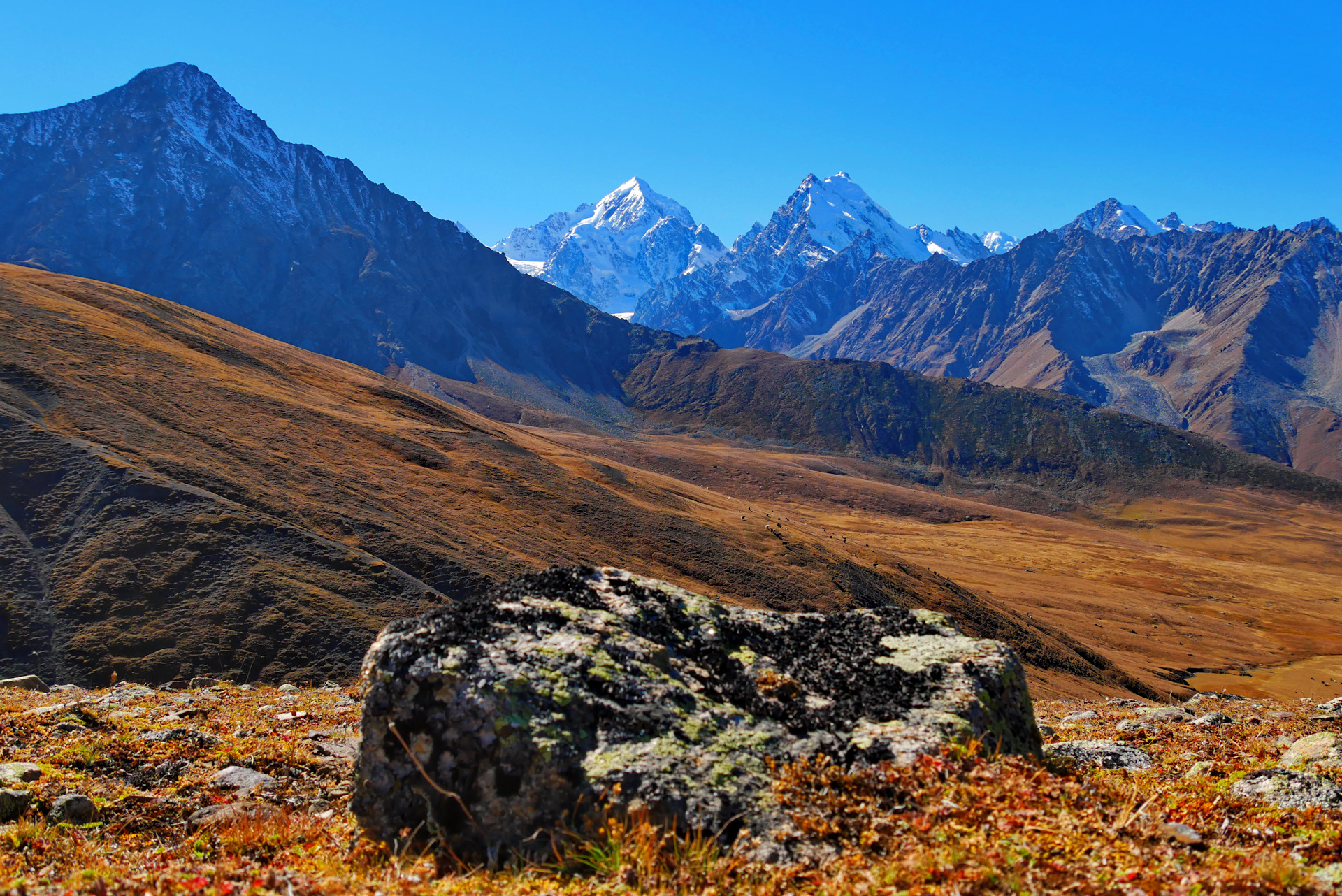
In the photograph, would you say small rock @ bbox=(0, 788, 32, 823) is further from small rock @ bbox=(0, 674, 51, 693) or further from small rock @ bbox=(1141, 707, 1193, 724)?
small rock @ bbox=(1141, 707, 1193, 724)

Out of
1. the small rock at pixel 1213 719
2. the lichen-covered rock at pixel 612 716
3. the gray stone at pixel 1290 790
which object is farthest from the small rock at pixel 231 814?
the small rock at pixel 1213 719

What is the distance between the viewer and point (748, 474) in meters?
150

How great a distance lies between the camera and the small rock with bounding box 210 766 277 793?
8.58m

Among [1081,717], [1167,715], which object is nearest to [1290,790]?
[1081,717]

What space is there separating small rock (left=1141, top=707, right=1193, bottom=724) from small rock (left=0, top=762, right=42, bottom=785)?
19087 millimetres

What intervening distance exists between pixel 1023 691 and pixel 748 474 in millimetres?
143379

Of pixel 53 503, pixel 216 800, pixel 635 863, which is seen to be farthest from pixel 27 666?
pixel 635 863

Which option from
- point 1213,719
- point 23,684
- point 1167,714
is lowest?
point 23,684

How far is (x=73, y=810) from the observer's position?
761 centimetres

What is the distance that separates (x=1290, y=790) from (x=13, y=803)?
496 inches

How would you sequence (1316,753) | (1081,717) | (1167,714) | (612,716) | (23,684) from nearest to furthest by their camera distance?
(612,716) → (1316,753) → (23,684) → (1081,717) → (1167,714)

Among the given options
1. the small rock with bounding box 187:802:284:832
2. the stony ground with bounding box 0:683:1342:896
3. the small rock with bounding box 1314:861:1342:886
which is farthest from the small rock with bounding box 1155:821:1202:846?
the small rock with bounding box 187:802:284:832

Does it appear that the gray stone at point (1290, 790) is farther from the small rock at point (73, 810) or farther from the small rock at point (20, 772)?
the small rock at point (20, 772)

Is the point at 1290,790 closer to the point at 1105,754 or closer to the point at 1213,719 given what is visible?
the point at 1105,754
